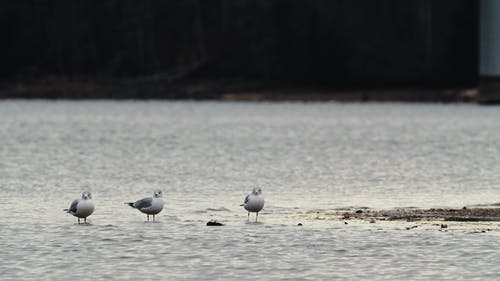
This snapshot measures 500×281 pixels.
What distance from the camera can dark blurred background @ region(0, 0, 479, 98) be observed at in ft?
373

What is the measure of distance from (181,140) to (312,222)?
39753mm

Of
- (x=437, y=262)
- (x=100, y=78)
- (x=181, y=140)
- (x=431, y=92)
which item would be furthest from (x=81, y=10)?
(x=437, y=262)

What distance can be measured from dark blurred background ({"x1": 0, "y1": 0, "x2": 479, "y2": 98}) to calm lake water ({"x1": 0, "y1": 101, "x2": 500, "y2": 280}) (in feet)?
105

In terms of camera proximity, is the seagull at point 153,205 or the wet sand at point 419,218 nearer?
the wet sand at point 419,218

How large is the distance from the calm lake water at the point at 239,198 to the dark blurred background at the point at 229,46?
105ft

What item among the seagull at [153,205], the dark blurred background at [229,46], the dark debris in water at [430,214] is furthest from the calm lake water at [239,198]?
the dark blurred background at [229,46]

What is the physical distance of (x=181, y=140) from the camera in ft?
225

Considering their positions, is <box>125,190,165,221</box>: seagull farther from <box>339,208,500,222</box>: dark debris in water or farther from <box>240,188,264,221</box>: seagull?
<box>339,208,500,222</box>: dark debris in water

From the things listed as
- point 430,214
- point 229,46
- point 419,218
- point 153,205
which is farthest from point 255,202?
point 229,46

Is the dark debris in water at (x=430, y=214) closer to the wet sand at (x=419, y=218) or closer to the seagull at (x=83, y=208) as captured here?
the wet sand at (x=419, y=218)

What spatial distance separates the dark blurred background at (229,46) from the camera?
4481 inches

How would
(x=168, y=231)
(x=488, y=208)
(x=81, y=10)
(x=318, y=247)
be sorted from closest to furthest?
1. (x=318, y=247)
2. (x=168, y=231)
3. (x=488, y=208)
4. (x=81, y=10)

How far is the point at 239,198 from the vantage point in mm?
34938

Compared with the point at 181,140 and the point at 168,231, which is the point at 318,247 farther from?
the point at 181,140
